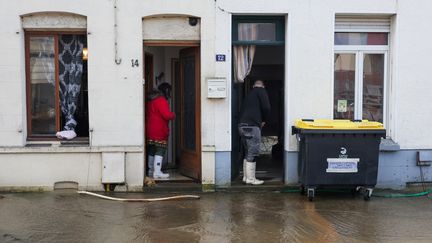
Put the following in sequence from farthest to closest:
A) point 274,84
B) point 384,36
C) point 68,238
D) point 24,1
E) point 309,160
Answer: point 274,84, point 384,36, point 24,1, point 309,160, point 68,238

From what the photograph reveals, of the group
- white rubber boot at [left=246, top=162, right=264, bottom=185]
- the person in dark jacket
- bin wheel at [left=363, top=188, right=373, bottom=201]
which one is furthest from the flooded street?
the person in dark jacket

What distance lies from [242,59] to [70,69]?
3053 mm

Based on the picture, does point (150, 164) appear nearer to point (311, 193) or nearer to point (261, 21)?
point (311, 193)

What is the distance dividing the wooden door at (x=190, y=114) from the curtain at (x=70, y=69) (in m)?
1.94

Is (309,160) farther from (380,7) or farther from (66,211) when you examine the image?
(66,211)

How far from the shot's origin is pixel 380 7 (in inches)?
379

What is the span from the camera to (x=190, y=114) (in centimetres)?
1039

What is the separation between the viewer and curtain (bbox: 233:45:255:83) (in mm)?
9852

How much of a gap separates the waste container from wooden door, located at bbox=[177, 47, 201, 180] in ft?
7.16

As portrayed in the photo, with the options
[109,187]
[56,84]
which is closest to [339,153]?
[109,187]

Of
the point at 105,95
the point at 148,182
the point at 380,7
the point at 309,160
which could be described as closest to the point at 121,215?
the point at 148,182

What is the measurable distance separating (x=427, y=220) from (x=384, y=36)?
12.2 ft

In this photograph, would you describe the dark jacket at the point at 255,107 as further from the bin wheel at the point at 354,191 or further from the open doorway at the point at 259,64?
the bin wheel at the point at 354,191

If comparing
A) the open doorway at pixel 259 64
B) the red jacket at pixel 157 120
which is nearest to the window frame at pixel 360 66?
the open doorway at pixel 259 64
